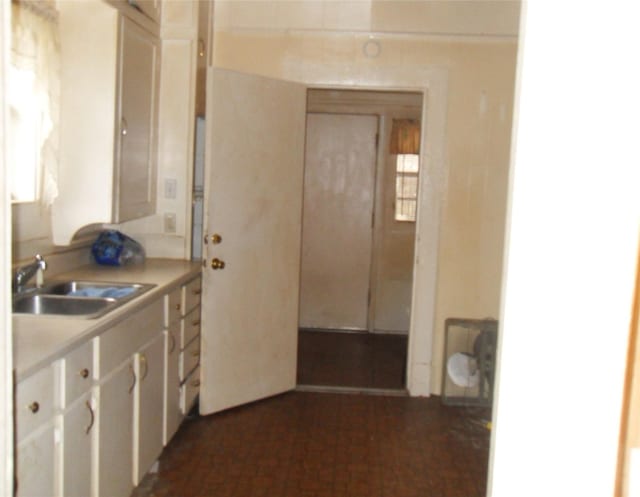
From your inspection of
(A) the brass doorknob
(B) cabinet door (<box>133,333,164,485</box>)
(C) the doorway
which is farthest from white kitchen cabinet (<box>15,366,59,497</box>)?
(C) the doorway

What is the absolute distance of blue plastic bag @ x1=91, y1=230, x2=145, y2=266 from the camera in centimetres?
354

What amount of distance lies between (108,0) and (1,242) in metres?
2.22

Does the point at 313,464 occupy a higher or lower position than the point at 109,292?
lower

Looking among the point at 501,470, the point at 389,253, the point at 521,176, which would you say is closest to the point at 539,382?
the point at 501,470

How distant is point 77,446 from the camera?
6.81 feet

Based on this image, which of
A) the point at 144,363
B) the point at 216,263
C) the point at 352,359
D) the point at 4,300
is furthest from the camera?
the point at 352,359

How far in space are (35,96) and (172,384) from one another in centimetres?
140

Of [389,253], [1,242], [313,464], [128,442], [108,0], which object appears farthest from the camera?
[389,253]

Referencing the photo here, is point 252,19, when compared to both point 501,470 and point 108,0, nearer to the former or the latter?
point 108,0

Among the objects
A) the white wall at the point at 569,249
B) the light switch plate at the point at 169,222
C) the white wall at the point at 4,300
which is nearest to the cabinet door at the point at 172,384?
the light switch plate at the point at 169,222

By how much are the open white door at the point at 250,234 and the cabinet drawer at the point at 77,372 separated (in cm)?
156

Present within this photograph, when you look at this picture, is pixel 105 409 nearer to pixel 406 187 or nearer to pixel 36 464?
pixel 36 464

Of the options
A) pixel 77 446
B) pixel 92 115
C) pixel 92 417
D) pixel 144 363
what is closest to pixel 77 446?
pixel 77 446

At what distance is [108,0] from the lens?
2811mm
